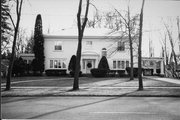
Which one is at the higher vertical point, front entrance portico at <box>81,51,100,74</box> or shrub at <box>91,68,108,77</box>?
front entrance portico at <box>81,51,100,74</box>

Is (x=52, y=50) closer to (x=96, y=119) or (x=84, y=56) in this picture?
(x=84, y=56)

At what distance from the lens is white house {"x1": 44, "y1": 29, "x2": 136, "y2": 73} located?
30156 millimetres

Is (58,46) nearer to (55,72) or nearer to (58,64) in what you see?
(58,64)

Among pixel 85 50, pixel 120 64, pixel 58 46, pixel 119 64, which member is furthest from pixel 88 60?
pixel 58 46

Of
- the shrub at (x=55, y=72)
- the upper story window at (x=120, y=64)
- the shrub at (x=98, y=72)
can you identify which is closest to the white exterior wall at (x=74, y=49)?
the upper story window at (x=120, y=64)

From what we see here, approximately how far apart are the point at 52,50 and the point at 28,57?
6190mm

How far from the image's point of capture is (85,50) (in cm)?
3036

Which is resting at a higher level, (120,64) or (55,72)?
(120,64)

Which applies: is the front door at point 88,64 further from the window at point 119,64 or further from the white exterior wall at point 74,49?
the window at point 119,64

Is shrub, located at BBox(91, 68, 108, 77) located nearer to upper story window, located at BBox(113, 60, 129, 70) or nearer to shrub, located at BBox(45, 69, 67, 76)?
upper story window, located at BBox(113, 60, 129, 70)

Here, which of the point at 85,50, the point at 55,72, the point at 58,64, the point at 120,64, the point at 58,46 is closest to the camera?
the point at 55,72

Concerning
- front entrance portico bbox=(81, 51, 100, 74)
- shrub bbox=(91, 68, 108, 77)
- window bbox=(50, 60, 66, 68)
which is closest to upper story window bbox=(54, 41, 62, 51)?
window bbox=(50, 60, 66, 68)

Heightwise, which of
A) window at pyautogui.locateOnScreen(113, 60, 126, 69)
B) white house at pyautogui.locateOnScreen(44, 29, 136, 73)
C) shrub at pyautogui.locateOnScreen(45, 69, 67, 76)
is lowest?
shrub at pyautogui.locateOnScreen(45, 69, 67, 76)

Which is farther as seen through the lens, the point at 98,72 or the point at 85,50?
the point at 85,50
